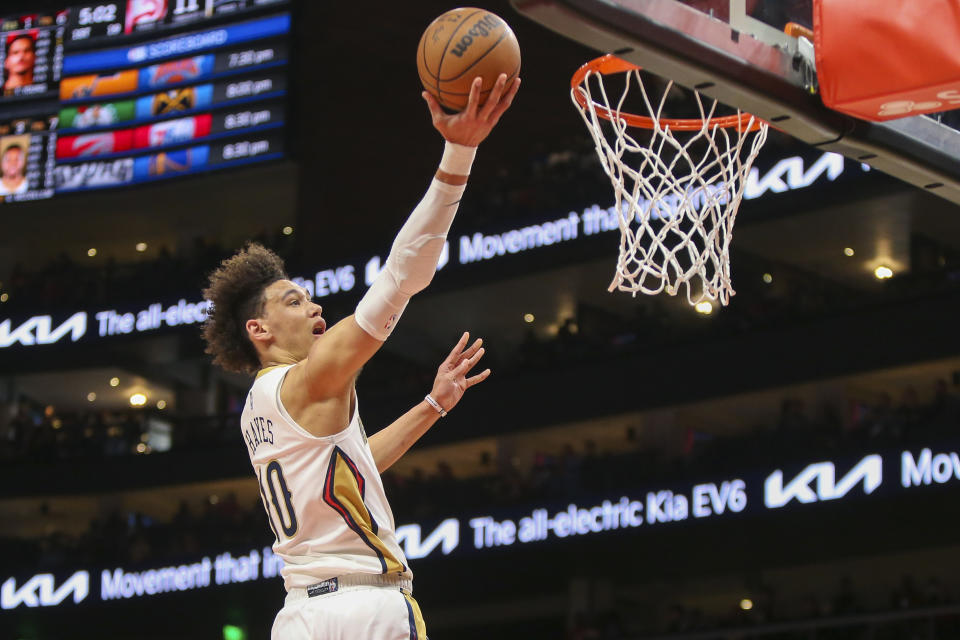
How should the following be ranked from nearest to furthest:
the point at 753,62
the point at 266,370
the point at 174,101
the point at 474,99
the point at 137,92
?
the point at 474,99
the point at 266,370
the point at 753,62
the point at 174,101
the point at 137,92

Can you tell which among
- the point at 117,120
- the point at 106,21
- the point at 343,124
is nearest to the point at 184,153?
the point at 117,120

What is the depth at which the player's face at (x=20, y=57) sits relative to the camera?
22531 millimetres

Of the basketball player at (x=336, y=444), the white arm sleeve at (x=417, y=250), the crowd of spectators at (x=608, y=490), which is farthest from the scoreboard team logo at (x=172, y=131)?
the white arm sleeve at (x=417, y=250)

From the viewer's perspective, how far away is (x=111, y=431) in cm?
2408

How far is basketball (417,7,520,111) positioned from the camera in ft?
12.6

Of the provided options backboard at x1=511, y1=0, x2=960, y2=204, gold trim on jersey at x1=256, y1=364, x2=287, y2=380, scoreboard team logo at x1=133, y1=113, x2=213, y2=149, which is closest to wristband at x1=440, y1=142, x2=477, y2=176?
backboard at x1=511, y1=0, x2=960, y2=204

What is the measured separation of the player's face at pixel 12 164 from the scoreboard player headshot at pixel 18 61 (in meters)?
1.01

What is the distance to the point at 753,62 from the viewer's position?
16.0 feet

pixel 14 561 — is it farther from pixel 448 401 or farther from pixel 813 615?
pixel 448 401

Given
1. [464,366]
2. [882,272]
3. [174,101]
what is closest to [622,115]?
[464,366]

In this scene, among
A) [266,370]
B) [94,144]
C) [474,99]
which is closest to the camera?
[474,99]

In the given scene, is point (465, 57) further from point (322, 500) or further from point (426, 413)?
point (426, 413)

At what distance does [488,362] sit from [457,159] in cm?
1876

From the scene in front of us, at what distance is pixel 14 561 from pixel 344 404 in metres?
20.6
